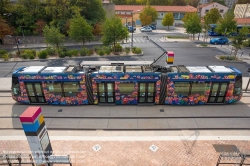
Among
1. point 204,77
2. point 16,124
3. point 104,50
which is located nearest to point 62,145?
point 16,124

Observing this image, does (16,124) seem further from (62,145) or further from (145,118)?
(145,118)

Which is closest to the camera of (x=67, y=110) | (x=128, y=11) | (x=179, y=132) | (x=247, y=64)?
(x=179, y=132)

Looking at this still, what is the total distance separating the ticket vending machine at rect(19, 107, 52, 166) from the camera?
7.28 m

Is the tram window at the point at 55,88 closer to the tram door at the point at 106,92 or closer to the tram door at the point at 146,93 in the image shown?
the tram door at the point at 106,92

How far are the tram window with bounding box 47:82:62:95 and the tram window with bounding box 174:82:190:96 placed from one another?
8483mm

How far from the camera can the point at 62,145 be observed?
10180 millimetres

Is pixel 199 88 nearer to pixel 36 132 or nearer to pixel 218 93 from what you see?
pixel 218 93

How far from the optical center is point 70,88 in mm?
13133

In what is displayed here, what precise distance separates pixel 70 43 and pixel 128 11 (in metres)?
35.7

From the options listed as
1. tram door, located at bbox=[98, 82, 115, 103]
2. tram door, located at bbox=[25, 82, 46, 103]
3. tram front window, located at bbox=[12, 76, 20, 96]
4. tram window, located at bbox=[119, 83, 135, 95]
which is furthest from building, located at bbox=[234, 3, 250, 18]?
tram front window, located at bbox=[12, 76, 20, 96]

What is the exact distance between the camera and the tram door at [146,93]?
1293 centimetres

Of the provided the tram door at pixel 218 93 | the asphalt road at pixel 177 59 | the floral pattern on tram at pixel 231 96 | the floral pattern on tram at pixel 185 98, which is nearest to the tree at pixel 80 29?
the asphalt road at pixel 177 59

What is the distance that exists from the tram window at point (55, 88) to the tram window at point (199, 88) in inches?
385

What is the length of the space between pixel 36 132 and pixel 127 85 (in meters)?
6.93
